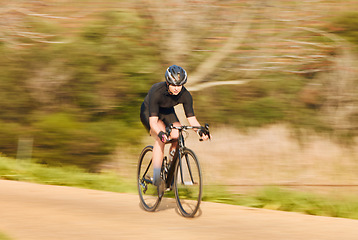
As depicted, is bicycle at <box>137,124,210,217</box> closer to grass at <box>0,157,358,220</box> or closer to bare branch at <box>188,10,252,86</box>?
grass at <box>0,157,358,220</box>

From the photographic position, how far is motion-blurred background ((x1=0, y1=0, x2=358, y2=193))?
36.3 feet

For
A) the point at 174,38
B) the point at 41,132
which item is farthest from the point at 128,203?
the point at 41,132

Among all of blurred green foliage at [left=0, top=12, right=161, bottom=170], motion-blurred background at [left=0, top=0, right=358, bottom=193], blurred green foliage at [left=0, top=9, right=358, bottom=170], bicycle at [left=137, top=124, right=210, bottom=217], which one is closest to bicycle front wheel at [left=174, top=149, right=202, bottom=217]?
bicycle at [left=137, top=124, right=210, bottom=217]

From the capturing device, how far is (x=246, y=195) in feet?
27.1

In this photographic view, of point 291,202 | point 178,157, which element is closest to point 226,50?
point 291,202

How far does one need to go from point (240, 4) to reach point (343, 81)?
3900mm

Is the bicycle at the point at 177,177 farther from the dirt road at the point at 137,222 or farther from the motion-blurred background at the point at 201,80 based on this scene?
the motion-blurred background at the point at 201,80

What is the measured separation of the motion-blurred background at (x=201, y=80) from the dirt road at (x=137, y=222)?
4275 mm

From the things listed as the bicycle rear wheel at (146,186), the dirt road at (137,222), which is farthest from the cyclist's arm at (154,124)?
the dirt road at (137,222)

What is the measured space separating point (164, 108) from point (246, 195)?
7.29 ft

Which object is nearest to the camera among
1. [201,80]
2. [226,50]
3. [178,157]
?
[178,157]

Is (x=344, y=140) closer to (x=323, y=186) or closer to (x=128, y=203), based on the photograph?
(x=323, y=186)

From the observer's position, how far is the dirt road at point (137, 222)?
5516mm

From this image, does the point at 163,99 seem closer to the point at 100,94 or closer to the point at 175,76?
the point at 175,76
